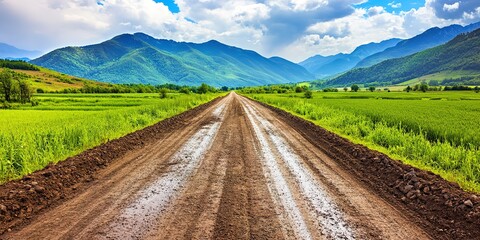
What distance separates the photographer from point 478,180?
7.66 meters

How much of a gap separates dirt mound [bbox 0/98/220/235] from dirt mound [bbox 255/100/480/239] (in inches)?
280

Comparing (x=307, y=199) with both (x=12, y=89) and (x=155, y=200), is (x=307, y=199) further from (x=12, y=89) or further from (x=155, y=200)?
(x=12, y=89)

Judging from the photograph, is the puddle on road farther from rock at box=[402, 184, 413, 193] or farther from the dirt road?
rock at box=[402, 184, 413, 193]

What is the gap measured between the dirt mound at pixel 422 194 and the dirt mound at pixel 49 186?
7123 mm

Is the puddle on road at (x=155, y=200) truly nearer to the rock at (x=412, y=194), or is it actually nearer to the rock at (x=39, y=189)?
the rock at (x=39, y=189)

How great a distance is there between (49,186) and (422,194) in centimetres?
853

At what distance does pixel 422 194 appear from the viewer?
6.75 meters

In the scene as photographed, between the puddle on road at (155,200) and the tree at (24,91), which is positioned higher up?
the tree at (24,91)

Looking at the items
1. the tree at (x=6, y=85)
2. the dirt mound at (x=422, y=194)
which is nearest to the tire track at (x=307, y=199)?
the dirt mound at (x=422, y=194)

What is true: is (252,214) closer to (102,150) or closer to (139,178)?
(139,178)

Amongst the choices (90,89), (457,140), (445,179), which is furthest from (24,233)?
(90,89)

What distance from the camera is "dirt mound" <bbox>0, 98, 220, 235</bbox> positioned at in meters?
5.66

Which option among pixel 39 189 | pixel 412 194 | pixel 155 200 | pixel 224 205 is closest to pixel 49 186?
pixel 39 189

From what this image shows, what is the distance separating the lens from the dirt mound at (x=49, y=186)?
5660 millimetres
